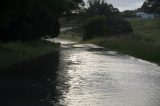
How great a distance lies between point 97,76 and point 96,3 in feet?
477

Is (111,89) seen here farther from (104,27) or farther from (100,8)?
(100,8)

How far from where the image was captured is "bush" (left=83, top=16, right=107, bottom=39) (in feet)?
336

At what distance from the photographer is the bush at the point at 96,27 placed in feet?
336

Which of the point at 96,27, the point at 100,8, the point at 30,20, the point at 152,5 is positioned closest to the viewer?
the point at 30,20

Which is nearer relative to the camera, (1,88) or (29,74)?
(1,88)

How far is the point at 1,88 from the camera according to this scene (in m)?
19.5

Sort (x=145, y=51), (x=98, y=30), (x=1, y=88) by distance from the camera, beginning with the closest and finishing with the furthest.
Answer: (x=1, y=88) → (x=145, y=51) → (x=98, y=30)

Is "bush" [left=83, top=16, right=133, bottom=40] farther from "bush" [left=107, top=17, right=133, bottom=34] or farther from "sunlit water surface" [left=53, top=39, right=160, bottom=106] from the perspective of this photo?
"sunlit water surface" [left=53, top=39, right=160, bottom=106]

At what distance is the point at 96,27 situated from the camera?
338ft

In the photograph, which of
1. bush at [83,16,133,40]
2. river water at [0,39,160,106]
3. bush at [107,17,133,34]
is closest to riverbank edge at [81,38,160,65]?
river water at [0,39,160,106]

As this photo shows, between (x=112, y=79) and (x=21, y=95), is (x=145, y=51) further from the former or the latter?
(x=21, y=95)

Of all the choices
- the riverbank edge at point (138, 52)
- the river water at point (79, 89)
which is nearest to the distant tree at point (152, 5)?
the riverbank edge at point (138, 52)

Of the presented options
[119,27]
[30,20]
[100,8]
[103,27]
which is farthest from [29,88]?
[100,8]

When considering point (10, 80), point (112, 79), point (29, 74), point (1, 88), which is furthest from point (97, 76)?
point (1, 88)
